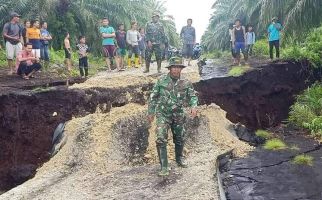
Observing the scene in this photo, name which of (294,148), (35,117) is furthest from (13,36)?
(294,148)

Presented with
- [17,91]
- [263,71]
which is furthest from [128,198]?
[263,71]

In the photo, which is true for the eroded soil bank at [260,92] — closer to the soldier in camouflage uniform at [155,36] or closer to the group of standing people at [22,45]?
the soldier in camouflage uniform at [155,36]

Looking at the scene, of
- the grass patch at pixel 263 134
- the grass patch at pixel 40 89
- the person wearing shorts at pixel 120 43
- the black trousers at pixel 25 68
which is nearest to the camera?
the grass patch at pixel 40 89

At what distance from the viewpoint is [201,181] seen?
23.7ft

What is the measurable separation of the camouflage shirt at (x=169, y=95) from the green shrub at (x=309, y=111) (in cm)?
498

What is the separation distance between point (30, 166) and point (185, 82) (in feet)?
→ 14.2

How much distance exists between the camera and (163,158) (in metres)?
7.29

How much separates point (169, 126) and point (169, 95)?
53 cm

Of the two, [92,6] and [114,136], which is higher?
[92,6]

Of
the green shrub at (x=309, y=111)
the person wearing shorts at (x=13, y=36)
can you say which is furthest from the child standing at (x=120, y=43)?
the green shrub at (x=309, y=111)

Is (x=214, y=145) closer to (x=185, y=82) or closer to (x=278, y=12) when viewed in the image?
(x=185, y=82)

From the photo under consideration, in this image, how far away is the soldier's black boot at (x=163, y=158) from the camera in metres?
7.24

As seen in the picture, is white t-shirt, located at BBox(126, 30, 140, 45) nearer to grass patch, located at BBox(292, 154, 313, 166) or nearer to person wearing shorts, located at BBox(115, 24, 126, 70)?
person wearing shorts, located at BBox(115, 24, 126, 70)

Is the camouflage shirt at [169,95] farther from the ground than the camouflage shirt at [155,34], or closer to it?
closer to it
